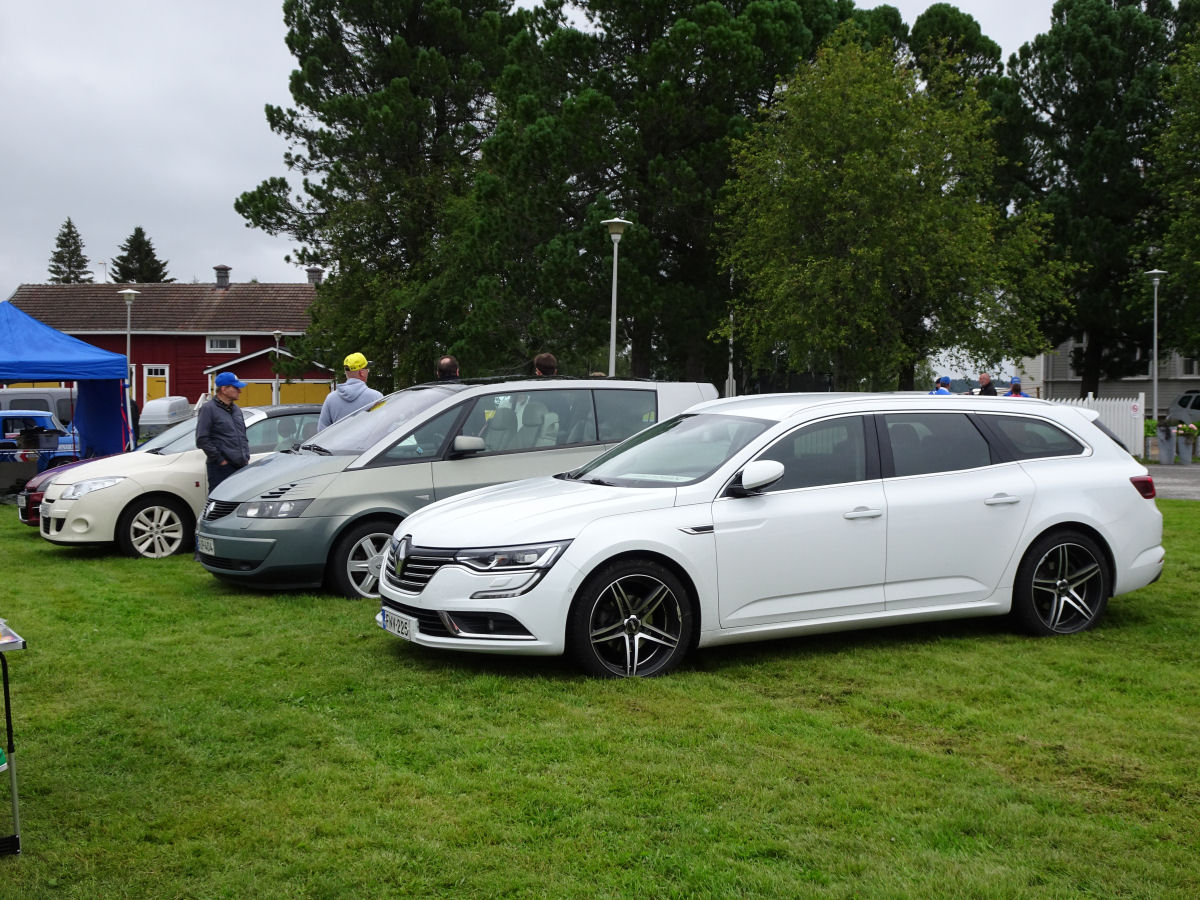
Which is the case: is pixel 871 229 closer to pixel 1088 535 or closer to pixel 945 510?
pixel 1088 535

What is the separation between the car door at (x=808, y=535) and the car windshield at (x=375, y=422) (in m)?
3.62

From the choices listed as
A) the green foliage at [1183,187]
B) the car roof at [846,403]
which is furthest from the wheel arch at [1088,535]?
the green foliage at [1183,187]

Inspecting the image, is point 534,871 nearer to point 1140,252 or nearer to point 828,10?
point 828,10

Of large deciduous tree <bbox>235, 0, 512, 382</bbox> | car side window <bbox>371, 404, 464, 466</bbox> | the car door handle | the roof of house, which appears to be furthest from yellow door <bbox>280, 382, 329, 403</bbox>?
the car door handle

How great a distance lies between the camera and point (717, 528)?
21.0 ft

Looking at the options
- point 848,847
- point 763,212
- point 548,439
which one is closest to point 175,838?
point 848,847

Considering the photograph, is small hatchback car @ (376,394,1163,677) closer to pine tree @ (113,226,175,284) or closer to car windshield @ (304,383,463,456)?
car windshield @ (304,383,463,456)

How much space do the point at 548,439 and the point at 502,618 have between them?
3.55m

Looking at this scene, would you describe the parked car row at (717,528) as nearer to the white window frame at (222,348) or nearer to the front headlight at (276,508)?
the front headlight at (276,508)

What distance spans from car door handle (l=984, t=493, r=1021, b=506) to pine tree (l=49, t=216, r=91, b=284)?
4384 inches

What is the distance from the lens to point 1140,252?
38469mm

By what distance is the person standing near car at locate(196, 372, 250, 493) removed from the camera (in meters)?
10.9

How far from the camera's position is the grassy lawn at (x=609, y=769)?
3.72 meters

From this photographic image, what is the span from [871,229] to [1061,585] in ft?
72.6
